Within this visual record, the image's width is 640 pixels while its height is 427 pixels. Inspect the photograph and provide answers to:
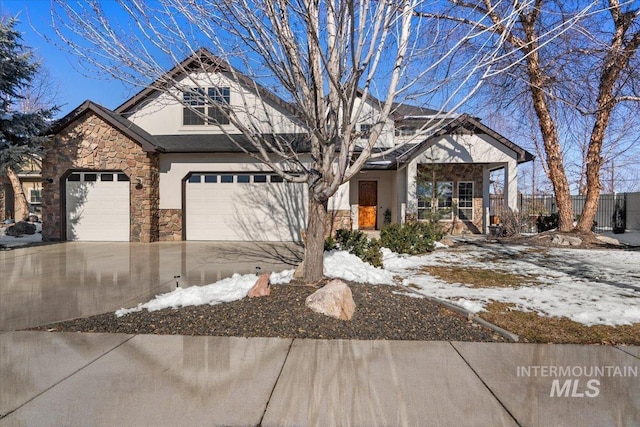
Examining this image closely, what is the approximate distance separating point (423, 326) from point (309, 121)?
330cm

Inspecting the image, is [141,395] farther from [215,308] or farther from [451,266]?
[451,266]

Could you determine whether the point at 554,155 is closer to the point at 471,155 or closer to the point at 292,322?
the point at 471,155

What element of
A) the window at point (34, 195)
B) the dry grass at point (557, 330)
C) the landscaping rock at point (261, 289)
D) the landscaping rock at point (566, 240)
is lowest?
the dry grass at point (557, 330)

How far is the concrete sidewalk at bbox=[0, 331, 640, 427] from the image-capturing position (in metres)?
2.81

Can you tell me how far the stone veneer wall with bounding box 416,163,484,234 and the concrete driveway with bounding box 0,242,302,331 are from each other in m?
8.67

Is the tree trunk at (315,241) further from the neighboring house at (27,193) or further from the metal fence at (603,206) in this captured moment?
the neighboring house at (27,193)

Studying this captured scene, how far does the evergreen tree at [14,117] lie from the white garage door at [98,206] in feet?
5.57

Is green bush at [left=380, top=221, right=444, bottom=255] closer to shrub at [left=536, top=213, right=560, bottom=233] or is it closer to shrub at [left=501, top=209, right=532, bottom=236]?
shrub at [left=501, top=209, right=532, bottom=236]

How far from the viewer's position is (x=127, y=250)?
445 inches

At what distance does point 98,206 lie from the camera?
1359 cm

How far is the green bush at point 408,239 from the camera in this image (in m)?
10.8

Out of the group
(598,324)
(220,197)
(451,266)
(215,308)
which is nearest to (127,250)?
(220,197)

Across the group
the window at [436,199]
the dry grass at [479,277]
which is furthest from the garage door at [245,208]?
the dry grass at [479,277]

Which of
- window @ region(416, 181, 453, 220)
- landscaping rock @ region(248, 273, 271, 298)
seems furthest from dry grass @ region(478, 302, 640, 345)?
window @ region(416, 181, 453, 220)
